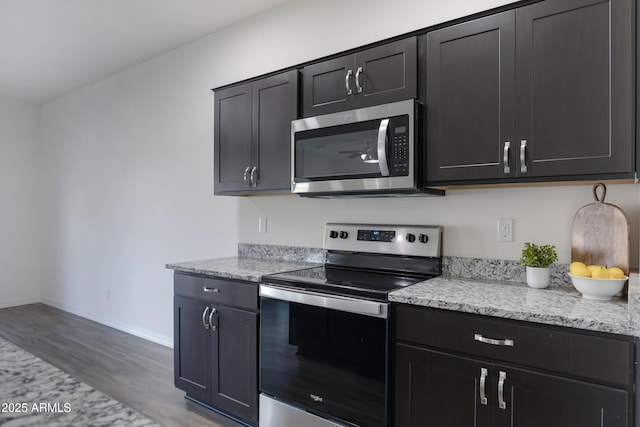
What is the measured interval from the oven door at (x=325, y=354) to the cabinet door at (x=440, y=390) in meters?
0.09

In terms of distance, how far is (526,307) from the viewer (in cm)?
158

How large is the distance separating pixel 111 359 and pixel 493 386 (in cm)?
329

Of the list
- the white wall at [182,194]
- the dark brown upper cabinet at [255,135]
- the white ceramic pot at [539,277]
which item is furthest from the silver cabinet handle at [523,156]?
the dark brown upper cabinet at [255,135]

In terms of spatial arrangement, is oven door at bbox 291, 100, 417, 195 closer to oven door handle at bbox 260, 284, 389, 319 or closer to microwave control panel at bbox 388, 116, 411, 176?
microwave control panel at bbox 388, 116, 411, 176

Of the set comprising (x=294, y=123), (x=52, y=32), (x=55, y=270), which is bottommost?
(x=55, y=270)

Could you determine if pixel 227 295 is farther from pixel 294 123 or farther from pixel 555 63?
pixel 555 63

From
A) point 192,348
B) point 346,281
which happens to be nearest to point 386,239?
point 346,281

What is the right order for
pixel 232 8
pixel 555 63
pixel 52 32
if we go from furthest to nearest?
pixel 52 32 → pixel 232 8 → pixel 555 63

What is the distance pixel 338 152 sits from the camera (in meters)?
2.37

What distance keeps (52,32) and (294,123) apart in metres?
2.50

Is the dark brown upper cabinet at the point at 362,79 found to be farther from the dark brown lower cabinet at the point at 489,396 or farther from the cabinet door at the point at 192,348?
the cabinet door at the point at 192,348

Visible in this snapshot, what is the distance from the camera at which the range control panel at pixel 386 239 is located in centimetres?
235

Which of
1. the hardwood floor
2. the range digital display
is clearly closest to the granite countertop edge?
the range digital display

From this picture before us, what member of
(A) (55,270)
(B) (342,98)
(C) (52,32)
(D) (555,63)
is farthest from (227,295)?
(A) (55,270)
